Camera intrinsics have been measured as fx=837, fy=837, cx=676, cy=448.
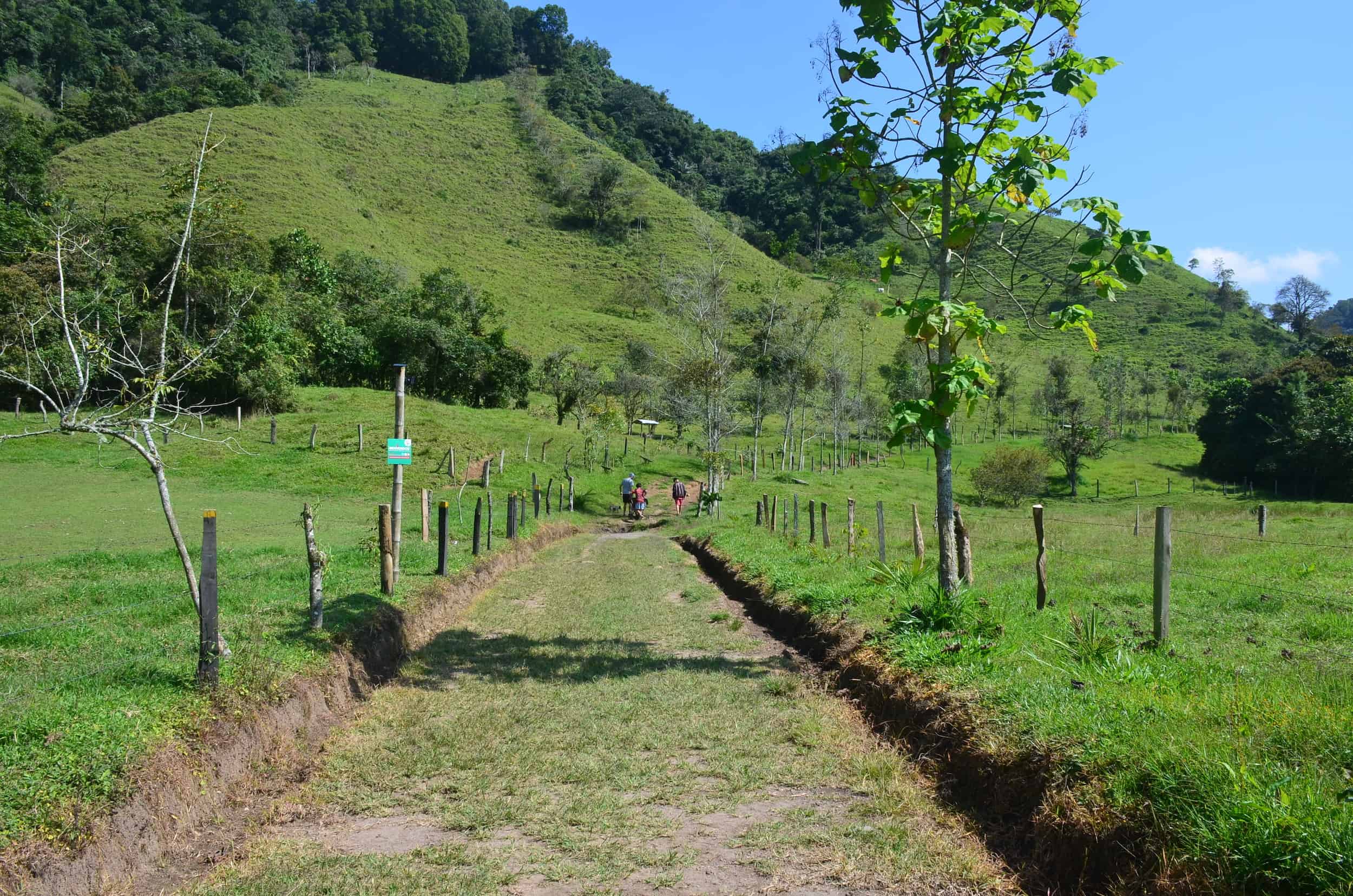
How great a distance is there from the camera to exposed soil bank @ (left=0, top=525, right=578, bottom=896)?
15.2 ft

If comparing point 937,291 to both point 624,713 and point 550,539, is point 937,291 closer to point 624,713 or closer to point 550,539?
point 624,713

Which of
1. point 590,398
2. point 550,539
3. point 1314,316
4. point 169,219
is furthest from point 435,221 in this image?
point 1314,316

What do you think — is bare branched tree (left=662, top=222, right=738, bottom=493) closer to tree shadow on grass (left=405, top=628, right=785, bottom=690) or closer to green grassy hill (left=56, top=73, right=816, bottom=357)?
green grassy hill (left=56, top=73, right=816, bottom=357)

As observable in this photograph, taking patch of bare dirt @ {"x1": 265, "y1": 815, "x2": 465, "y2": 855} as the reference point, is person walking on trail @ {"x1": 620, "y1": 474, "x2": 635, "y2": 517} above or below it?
below

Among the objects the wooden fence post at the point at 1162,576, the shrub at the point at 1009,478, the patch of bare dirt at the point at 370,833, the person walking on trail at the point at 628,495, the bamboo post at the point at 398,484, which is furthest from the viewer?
the shrub at the point at 1009,478

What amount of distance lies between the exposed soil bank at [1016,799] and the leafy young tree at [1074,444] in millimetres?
54373

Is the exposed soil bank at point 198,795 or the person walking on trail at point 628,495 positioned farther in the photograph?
the person walking on trail at point 628,495

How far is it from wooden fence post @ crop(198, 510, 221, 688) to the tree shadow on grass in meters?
2.94

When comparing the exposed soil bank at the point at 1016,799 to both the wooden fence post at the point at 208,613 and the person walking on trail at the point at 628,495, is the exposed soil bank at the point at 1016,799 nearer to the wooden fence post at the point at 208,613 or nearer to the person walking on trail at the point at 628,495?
the wooden fence post at the point at 208,613

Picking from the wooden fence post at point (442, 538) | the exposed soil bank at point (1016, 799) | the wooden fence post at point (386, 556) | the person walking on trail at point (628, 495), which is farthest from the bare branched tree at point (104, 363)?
the person walking on trail at point (628, 495)

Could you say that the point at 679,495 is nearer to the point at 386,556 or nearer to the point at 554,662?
the point at 386,556

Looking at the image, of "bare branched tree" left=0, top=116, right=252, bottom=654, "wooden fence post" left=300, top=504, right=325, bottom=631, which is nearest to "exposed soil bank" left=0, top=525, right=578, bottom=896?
"wooden fence post" left=300, top=504, right=325, bottom=631

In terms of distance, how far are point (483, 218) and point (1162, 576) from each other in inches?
4770

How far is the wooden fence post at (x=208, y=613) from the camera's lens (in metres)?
6.94
